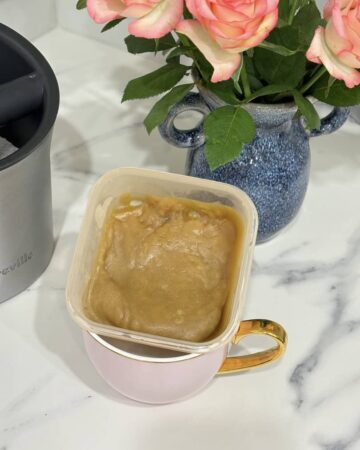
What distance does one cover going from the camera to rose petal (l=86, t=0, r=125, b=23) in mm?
418

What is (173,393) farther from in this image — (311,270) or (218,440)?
(311,270)

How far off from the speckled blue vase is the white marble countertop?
61 millimetres

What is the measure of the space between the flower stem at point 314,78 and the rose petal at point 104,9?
15 cm

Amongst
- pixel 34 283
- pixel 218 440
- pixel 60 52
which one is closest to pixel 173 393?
pixel 218 440

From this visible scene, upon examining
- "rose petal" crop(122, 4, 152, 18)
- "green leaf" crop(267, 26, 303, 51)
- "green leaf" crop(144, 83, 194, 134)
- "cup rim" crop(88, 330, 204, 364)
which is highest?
"rose petal" crop(122, 4, 152, 18)

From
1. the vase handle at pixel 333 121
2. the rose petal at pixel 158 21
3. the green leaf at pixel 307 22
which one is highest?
the rose petal at pixel 158 21

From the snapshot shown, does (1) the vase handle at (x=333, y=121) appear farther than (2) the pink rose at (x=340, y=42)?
Yes

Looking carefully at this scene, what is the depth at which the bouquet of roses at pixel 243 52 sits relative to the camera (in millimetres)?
399

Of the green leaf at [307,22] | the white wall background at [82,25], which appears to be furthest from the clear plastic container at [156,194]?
the white wall background at [82,25]

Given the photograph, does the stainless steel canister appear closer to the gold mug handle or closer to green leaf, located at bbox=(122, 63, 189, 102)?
green leaf, located at bbox=(122, 63, 189, 102)

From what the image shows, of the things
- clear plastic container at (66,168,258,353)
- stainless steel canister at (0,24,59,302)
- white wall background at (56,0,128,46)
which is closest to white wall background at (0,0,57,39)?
white wall background at (56,0,128,46)

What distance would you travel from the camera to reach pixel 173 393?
0.50 metres

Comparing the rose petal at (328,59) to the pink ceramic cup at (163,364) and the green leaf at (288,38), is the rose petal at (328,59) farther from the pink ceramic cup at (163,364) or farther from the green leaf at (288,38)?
the pink ceramic cup at (163,364)

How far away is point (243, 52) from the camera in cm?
51
